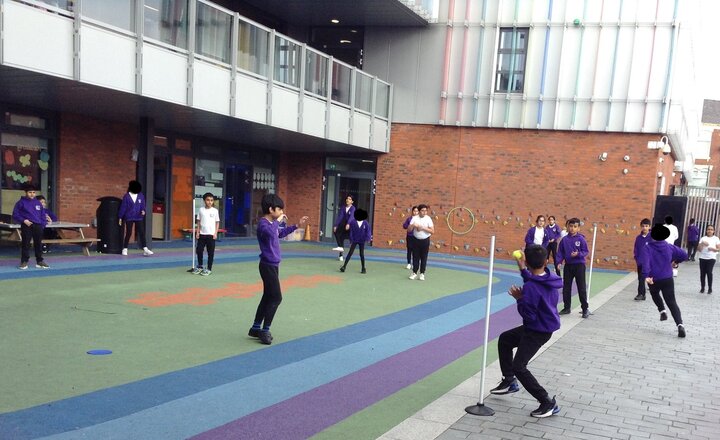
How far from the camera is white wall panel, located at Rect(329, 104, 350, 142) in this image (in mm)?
18917

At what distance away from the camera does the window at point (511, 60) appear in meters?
21.2

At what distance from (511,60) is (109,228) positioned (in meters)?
15.1

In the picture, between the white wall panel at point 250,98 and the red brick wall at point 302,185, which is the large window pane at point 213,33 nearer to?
the white wall panel at point 250,98

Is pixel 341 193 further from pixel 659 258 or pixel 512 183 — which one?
pixel 659 258

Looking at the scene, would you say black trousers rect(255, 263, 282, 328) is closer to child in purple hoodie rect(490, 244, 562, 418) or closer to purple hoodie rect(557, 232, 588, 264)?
child in purple hoodie rect(490, 244, 562, 418)

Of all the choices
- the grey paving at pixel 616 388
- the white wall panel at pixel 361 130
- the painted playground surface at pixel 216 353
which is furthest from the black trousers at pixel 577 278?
the white wall panel at pixel 361 130

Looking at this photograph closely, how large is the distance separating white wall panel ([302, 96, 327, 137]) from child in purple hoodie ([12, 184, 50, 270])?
26.1 feet

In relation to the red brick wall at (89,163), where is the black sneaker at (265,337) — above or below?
below

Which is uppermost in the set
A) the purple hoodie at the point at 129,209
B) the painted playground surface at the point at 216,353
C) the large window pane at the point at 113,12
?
the large window pane at the point at 113,12

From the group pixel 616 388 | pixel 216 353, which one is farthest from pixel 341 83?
pixel 616 388

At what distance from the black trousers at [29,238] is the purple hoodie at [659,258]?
11193mm

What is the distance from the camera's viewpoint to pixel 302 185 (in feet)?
80.1

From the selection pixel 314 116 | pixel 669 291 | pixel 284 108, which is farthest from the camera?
pixel 314 116

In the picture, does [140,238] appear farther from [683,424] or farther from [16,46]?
[683,424]
